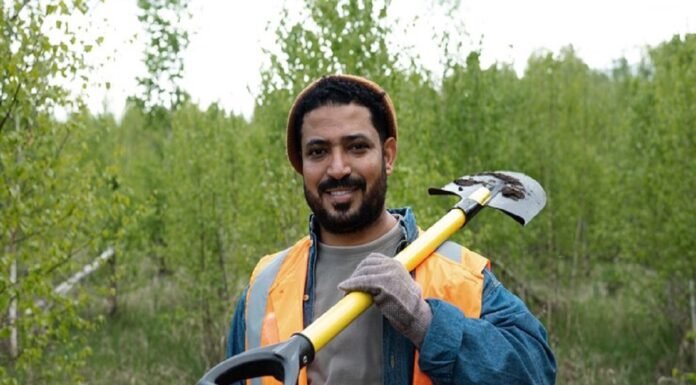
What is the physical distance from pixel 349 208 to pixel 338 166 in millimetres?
124

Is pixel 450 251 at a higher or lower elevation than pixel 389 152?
lower

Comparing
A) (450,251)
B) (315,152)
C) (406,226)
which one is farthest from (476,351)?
(315,152)

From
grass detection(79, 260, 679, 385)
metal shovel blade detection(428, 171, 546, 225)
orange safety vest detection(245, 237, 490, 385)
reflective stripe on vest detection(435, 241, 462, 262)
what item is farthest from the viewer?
grass detection(79, 260, 679, 385)

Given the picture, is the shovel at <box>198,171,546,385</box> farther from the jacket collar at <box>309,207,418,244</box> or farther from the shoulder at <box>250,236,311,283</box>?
the shoulder at <box>250,236,311,283</box>

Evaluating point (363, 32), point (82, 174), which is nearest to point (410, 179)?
point (363, 32)

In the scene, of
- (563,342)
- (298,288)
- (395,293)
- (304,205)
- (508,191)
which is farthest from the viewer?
(563,342)

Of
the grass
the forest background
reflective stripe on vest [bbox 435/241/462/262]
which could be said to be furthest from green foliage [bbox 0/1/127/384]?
the grass

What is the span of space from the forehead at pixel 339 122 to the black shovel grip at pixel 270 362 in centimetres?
61

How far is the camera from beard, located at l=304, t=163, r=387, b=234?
231 cm

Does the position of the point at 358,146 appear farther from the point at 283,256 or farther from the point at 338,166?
the point at 283,256

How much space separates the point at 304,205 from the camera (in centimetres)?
666

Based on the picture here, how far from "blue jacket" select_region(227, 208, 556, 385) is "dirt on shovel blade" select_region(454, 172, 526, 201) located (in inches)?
25.5

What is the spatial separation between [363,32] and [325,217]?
4119 millimetres

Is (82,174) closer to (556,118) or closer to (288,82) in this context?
(288,82)
